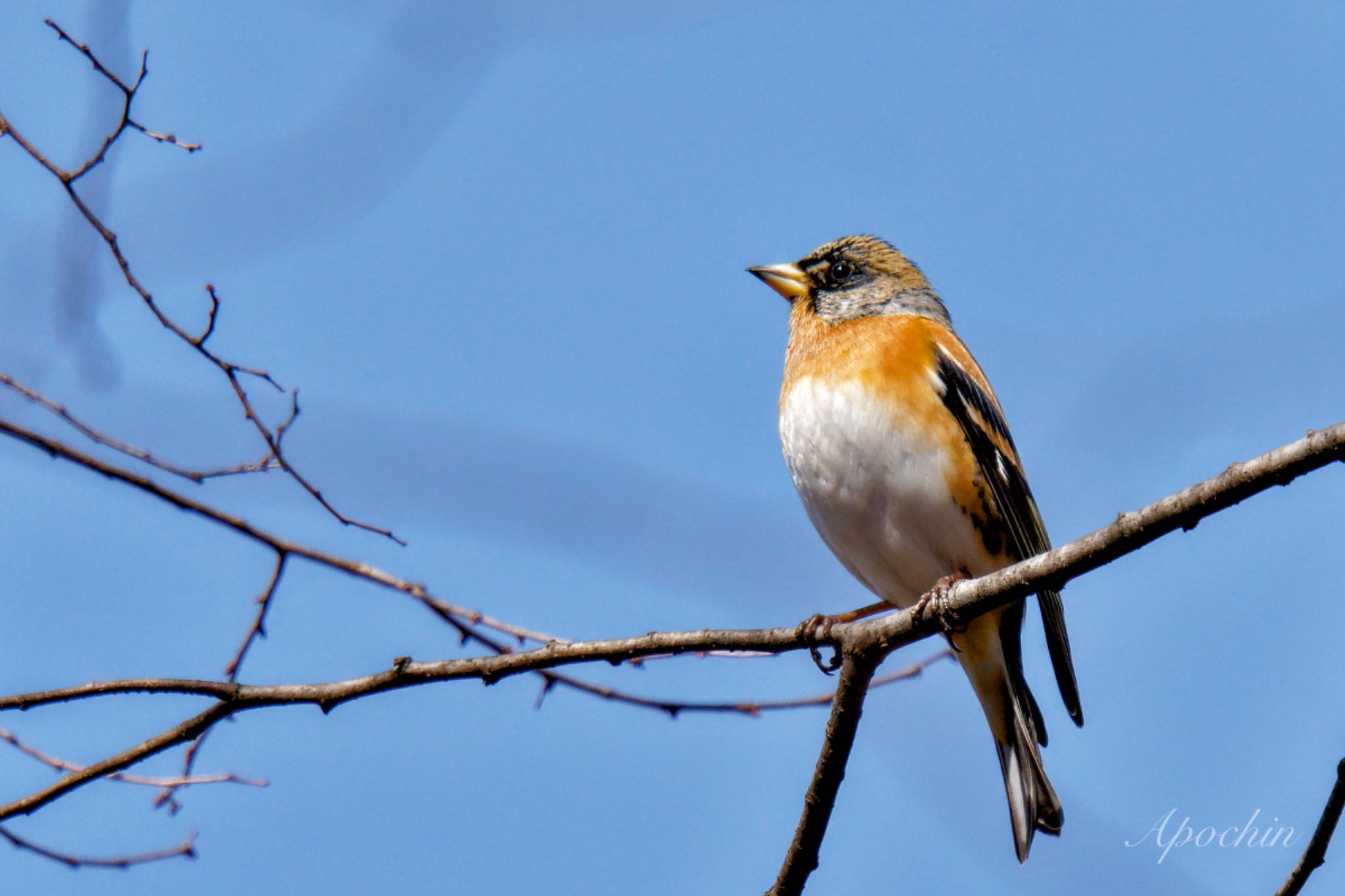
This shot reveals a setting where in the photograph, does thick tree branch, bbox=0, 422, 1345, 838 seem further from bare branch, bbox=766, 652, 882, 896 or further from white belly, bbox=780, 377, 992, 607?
white belly, bbox=780, 377, 992, 607

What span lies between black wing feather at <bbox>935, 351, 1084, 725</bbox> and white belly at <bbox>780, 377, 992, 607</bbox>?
0.71 feet

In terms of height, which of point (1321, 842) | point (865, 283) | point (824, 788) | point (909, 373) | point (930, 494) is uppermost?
point (865, 283)

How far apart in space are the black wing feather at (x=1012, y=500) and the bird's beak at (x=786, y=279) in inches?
44.2

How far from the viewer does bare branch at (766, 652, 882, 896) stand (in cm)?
346

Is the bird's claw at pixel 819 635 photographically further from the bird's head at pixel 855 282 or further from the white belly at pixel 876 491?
the bird's head at pixel 855 282

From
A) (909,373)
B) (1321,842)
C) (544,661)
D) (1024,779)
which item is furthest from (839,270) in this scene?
(1321,842)

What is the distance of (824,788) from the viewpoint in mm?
3477

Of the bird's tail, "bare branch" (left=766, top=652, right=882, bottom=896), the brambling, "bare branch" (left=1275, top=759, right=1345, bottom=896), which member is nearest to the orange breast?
the brambling

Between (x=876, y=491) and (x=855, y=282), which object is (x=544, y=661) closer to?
(x=876, y=491)

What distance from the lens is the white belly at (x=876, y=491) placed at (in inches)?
189

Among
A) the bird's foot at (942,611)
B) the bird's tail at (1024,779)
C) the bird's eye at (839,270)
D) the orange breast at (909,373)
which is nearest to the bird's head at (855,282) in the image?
the bird's eye at (839,270)

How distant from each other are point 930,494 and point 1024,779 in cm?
122

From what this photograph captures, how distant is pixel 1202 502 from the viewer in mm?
2715

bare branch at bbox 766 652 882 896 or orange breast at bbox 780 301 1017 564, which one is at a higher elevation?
orange breast at bbox 780 301 1017 564
